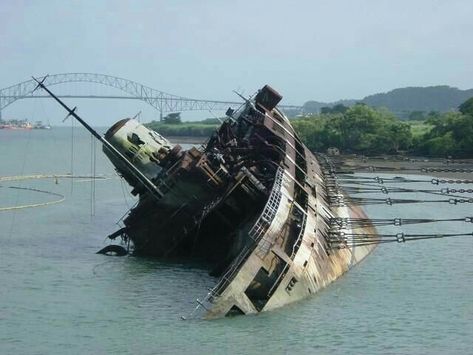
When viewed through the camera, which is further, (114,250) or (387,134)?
(387,134)

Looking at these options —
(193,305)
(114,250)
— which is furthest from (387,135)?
(193,305)

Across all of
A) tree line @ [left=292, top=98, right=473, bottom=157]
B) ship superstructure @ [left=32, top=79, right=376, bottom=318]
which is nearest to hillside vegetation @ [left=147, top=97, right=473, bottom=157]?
tree line @ [left=292, top=98, right=473, bottom=157]

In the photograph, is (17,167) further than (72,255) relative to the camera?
Yes

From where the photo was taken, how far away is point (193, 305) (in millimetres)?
30969

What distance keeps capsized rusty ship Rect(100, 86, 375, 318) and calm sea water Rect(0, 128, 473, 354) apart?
903 mm

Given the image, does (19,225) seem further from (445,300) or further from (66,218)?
(445,300)

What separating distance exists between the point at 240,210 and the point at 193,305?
Answer: 26.7 ft

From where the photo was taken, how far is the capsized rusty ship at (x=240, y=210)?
29.7m

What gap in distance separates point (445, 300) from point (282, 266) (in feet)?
22.3

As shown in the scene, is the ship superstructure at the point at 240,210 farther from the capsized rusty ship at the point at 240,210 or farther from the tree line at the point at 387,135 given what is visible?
the tree line at the point at 387,135

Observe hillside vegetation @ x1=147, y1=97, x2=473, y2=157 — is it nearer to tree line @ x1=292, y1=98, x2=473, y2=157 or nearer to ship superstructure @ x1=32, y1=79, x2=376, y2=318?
tree line @ x1=292, y1=98, x2=473, y2=157

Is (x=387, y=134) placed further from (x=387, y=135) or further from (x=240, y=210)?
(x=240, y=210)

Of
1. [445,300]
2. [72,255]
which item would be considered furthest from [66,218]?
[445,300]

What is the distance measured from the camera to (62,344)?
26.3m
